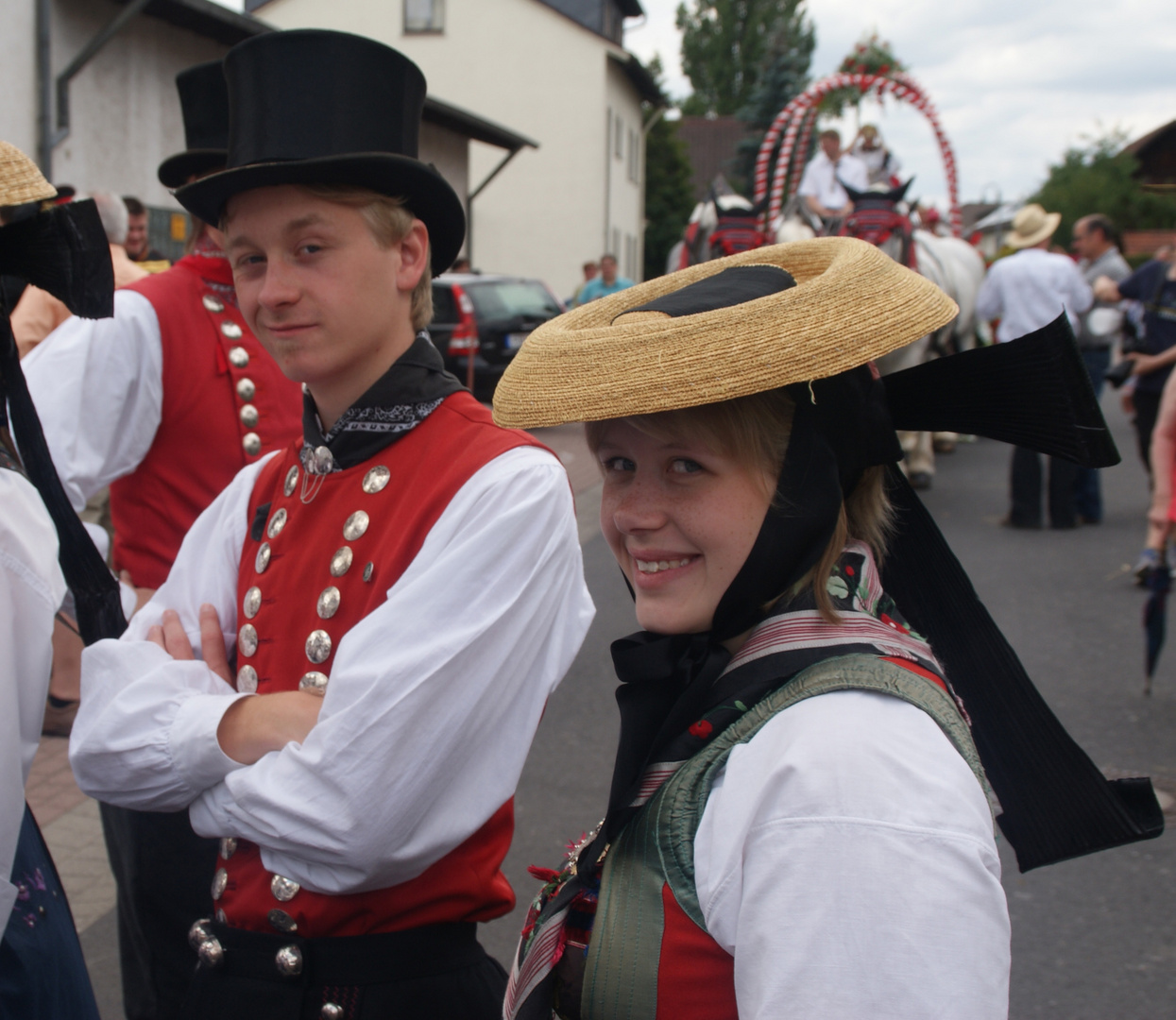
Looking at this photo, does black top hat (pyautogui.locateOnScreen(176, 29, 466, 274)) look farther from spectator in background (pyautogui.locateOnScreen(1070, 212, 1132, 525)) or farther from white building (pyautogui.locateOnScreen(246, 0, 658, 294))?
white building (pyautogui.locateOnScreen(246, 0, 658, 294))

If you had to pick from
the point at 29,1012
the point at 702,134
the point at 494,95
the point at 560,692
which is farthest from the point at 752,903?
the point at 702,134

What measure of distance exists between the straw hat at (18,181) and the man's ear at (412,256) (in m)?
0.55

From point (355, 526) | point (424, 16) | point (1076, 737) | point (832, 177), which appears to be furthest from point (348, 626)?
point (424, 16)

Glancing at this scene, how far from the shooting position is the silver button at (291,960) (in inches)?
63.2

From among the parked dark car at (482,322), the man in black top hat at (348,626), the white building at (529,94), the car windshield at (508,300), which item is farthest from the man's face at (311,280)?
the white building at (529,94)

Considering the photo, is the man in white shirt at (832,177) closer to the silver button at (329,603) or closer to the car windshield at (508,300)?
the car windshield at (508,300)

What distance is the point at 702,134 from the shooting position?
58969 millimetres

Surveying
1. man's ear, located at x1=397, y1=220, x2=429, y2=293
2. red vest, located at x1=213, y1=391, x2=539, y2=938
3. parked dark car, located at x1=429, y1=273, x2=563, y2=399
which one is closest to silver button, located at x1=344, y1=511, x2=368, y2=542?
red vest, located at x1=213, y1=391, x2=539, y2=938

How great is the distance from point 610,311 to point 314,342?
0.64 metres

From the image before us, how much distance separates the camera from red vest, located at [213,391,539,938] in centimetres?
165

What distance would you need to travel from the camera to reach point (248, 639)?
185 centimetres

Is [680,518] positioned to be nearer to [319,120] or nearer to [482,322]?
[319,120]

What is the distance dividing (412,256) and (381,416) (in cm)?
32

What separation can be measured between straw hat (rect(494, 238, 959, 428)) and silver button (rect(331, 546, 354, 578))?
618mm
